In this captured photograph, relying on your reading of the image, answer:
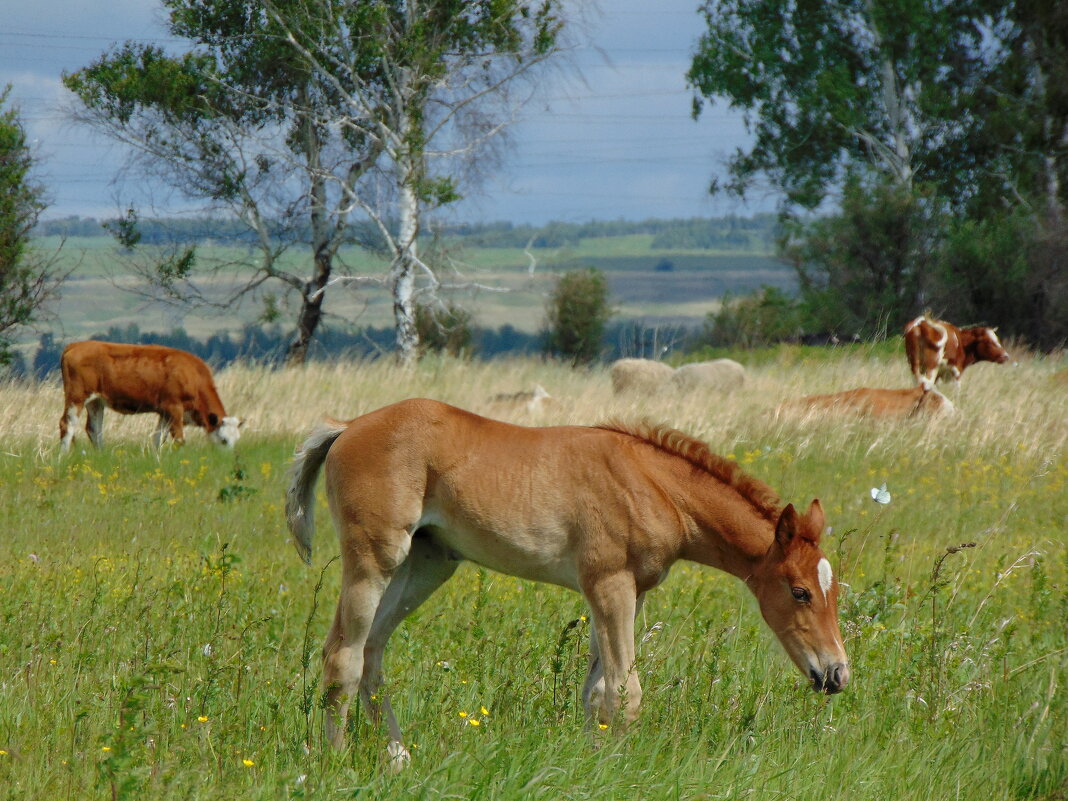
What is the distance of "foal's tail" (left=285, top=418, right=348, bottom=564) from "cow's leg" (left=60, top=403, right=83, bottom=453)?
9354 millimetres

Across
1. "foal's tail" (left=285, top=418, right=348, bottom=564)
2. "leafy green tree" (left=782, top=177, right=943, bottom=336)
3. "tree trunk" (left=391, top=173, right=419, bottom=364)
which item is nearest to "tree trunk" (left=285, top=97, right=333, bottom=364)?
"tree trunk" (left=391, top=173, right=419, bottom=364)

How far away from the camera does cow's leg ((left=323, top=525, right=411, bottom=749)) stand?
16.6ft

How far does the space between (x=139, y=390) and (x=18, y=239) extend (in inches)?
473

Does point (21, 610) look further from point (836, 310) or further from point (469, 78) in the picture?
point (836, 310)

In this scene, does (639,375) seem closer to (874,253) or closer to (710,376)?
(710,376)

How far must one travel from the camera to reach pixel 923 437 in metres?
13.1

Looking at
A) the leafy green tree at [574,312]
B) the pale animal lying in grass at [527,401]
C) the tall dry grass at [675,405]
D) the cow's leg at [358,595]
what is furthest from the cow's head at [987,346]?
the leafy green tree at [574,312]

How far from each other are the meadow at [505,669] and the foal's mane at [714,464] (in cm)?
69

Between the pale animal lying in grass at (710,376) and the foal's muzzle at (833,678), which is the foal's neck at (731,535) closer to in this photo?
the foal's muzzle at (833,678)

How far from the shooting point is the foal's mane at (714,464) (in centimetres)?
535

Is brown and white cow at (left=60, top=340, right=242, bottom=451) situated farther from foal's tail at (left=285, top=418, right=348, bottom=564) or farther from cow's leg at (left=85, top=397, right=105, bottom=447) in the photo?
foal's tail at (left=285, top=418, right=348, bottom=564)

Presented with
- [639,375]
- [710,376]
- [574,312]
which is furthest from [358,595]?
[574,312]

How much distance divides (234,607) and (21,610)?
1.26m

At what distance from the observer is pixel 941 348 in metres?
16.1
